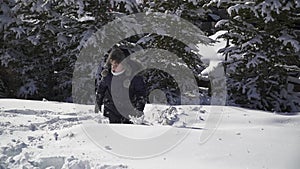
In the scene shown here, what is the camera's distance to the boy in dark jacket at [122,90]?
5.45m

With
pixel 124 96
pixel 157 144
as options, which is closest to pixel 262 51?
pixel 124 96

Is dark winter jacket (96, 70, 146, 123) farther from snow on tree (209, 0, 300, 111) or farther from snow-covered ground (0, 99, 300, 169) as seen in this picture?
snow on tree (209, 0, 300, 111)

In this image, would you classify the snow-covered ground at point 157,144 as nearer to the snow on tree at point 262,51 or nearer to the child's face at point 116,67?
the child's face at point 116,67

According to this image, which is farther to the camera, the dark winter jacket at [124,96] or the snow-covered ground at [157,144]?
the dark winter jacket at [124,96]

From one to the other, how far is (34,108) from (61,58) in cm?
412

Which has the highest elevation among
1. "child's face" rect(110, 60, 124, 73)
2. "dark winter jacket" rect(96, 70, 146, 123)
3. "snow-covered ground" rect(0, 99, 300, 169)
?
"child's face" rect(110, 60, 124, 73)

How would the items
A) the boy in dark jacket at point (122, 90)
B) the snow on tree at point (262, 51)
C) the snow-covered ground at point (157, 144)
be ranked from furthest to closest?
the snow on tree at point (262, 51) → the boy in dark jacket at point (122, 90) → the snow-covered ground at point (157, 144)

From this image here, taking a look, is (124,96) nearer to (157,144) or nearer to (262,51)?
(157,144)

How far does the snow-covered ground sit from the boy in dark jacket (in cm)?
36

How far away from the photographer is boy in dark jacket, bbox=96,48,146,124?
545cm

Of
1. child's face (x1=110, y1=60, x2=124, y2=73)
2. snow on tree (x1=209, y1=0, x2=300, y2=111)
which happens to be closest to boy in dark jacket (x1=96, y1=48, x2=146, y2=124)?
→ child's face (x1=110, y1=60, x2=124, y2=73)

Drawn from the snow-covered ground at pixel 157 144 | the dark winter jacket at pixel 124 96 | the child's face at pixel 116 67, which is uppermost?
the child's face at pixel 116 67

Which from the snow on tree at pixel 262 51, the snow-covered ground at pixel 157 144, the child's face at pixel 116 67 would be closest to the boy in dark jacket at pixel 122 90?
the child's face at pixel 116 67

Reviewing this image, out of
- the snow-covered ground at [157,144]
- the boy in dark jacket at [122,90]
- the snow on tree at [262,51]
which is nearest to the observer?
the snow-covered ground at [157,144]
